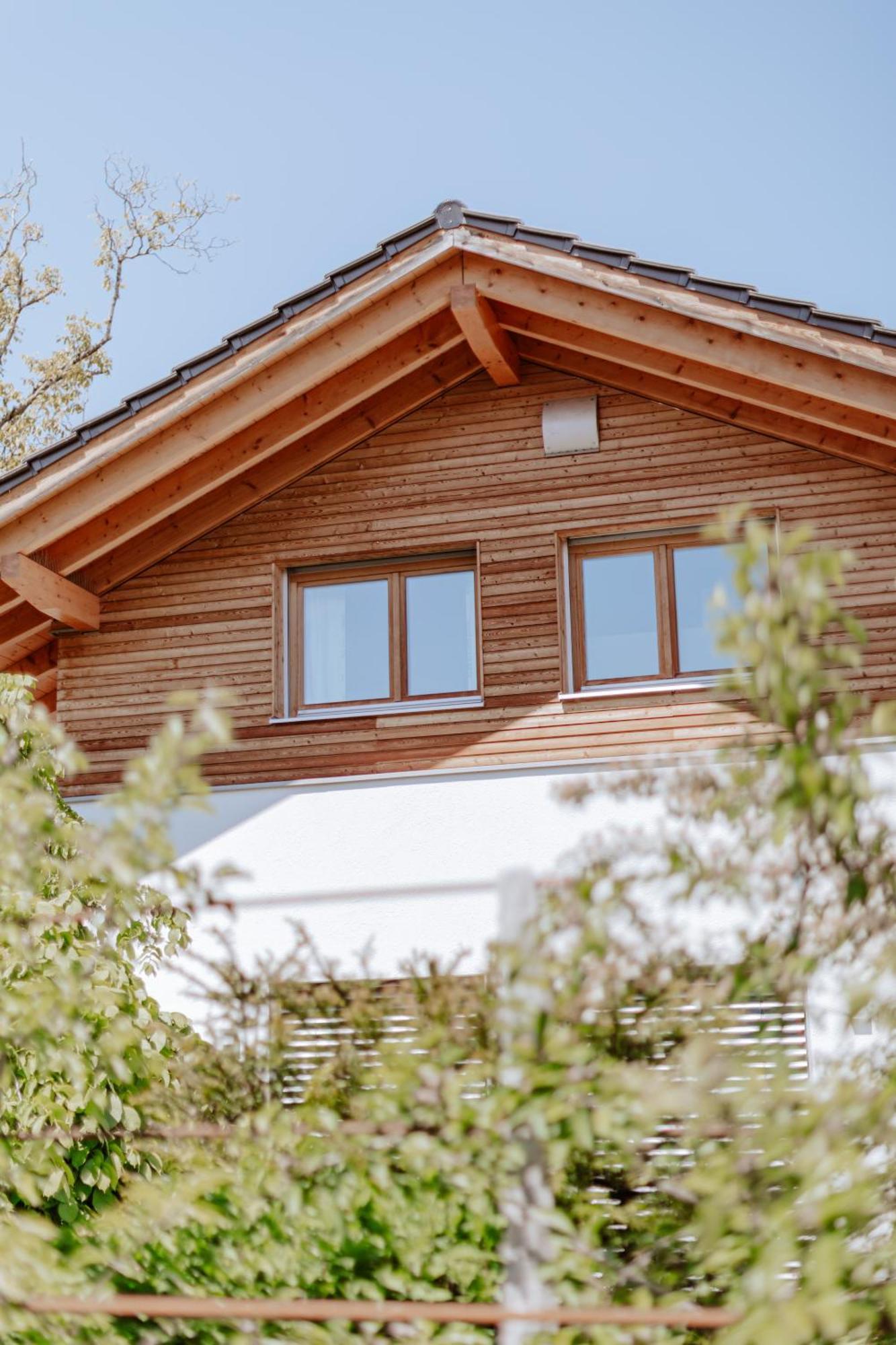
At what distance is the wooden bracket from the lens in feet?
27.5

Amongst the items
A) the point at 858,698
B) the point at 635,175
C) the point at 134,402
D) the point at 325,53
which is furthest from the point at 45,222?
the point at 858,698

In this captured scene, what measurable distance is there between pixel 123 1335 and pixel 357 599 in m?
5.95

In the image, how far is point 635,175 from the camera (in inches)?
995

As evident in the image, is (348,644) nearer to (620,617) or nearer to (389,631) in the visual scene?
(389,631)

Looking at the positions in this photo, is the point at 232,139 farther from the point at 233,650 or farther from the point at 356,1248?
the point at 356,1248

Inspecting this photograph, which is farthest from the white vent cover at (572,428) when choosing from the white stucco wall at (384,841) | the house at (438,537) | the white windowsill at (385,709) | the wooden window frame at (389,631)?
the white stucco wall at (384,841)

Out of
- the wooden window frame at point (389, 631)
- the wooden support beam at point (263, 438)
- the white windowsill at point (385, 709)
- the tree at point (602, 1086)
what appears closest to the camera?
the tree at point (602, 1086)

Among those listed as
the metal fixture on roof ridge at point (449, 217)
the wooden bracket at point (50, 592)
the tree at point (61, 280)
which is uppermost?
the tree at point (61, 280)

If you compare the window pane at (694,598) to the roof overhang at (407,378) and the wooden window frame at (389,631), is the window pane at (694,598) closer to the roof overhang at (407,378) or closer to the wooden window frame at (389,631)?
the roof overhang at (407,378)

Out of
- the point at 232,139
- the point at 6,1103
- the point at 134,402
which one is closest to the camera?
the point at 6,1103

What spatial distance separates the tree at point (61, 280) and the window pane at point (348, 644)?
1307cm

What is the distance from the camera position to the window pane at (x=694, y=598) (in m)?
8.30

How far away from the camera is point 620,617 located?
851 centimetres

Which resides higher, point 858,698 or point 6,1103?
point 858,698
